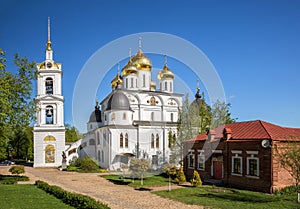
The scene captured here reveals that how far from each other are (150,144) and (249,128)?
1810 centimetres

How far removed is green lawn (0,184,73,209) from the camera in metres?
13.9

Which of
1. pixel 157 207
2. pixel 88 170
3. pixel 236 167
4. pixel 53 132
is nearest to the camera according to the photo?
pixel 157 207

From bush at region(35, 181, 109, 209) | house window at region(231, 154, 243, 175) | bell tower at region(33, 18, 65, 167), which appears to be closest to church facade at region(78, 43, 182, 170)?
bell tower at region(33, 18, 65, 167)

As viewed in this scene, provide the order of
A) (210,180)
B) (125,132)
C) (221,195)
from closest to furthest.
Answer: (221,195) → (210,180) → (125,132)

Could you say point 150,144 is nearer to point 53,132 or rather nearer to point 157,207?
point 53,132

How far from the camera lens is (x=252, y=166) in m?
19.9

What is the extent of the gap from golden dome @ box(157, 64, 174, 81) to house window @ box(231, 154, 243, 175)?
Result: 26910 mm

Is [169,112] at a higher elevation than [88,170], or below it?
higher

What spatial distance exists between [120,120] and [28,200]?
22.1m

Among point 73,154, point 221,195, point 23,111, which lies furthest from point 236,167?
point 73,154

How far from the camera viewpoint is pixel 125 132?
122ft

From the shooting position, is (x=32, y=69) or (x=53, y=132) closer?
(x=32, y=69)

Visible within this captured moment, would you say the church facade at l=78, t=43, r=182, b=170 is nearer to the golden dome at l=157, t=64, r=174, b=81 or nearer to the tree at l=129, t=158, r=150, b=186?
the golden dome at l=157, t=64, r=174, b=81

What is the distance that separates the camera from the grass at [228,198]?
14680 millimetres
